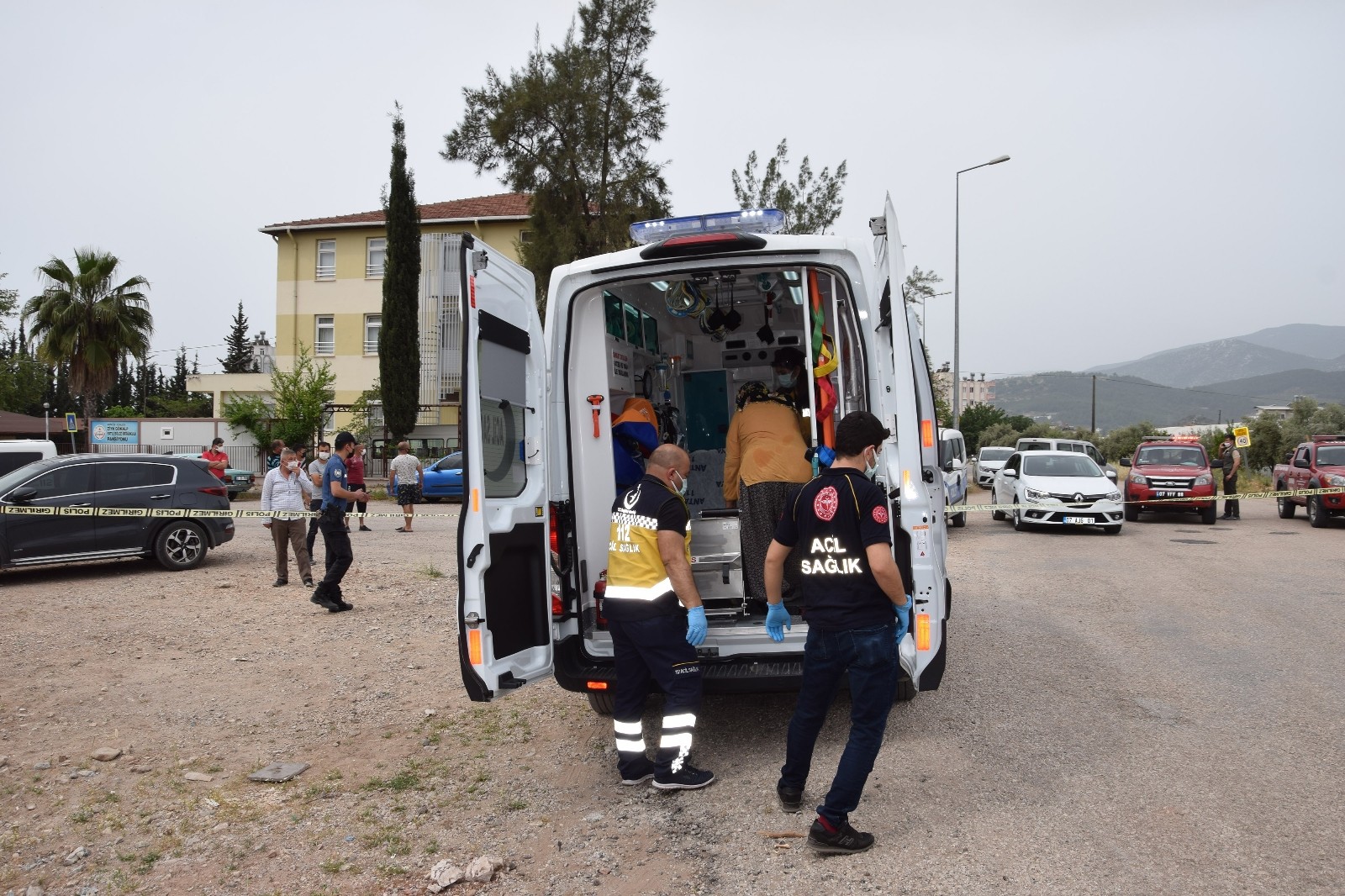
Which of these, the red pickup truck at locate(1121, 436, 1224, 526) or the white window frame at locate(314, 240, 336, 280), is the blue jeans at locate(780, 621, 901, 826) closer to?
the red pickup truck at locate(1121, 436, 1224, 526)

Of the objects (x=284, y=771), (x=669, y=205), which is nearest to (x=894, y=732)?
(x=284, y=771)

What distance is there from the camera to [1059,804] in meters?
4.02

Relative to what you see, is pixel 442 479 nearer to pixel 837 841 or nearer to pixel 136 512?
pixel 136 512

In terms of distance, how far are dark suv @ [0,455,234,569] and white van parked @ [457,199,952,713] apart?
28.1 ft

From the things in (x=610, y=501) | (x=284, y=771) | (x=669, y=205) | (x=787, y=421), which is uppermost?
(x=669, y=205)

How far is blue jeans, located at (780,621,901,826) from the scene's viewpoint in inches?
142

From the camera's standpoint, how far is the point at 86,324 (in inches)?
1184

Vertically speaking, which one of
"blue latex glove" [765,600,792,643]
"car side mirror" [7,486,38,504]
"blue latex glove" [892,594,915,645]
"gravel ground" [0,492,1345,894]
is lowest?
"gravel ground" [0,492,1345,894]

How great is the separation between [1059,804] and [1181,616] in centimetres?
505

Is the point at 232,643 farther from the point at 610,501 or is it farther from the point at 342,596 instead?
the point at 610,501

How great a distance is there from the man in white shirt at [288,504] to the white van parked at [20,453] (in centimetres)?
558

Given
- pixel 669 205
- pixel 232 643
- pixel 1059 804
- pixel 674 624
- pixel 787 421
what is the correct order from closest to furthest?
pixel 1059 804
pixel 674 624
pixel 787 421
pixel 232 643
pixel 669 205

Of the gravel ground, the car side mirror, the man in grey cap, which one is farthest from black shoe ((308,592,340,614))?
the car side mirror

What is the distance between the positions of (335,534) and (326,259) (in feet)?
103
